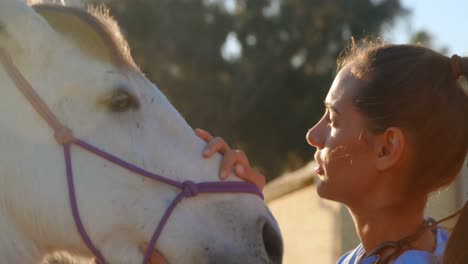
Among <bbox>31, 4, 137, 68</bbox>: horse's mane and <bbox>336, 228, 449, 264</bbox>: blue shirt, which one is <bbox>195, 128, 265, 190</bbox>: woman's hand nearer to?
<bbox>31, 4, 137, 68</bbox>: horse's mane

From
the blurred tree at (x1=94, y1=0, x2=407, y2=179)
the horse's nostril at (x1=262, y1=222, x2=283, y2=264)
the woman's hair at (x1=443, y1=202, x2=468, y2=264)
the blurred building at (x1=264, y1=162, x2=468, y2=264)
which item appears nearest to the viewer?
the woman's hair at (x1=443, y1=202, x2=468, y2=264)

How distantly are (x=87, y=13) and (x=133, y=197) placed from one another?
1.93ft

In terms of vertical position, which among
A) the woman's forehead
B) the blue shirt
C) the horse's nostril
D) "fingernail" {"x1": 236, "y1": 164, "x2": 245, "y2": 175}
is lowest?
the blue shirt

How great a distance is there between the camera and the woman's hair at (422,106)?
7.23 feet

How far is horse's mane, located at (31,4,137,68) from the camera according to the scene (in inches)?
92.8

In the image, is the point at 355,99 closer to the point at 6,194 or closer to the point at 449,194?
the point at 6,194

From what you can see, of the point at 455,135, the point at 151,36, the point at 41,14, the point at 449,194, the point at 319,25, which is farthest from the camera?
the point at 319,25

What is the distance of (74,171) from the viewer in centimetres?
227

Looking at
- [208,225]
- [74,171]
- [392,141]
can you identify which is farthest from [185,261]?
[392,141]

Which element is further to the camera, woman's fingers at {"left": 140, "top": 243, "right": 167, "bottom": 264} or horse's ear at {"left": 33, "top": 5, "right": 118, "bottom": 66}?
horse's ear at {"left": 33, "top": 5, "right": 118, "bottom": 66}

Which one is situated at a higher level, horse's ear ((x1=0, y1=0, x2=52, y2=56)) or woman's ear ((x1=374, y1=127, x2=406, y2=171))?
horse's ear ((x1=0, y1=0, x2=52, y2=56))

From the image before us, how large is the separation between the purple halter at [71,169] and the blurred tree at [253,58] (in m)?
18.2

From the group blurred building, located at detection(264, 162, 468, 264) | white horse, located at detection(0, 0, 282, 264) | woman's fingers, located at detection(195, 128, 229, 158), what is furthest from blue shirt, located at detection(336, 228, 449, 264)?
blurred building, located at detection(264, 162, 468, 264)

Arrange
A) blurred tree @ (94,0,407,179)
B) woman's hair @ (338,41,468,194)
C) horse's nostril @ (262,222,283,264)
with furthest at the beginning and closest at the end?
blurred tree @ (94,0,407,179)
horse's nostril @ (262,222,283,264)
woman's hair @ (338,41,468,194)
